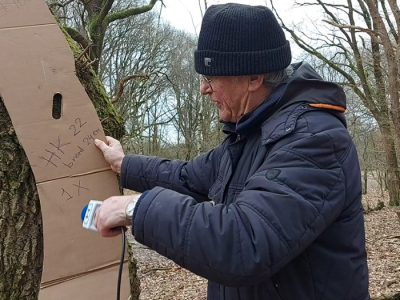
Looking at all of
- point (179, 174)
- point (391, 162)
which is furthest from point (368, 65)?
point (179, 174)

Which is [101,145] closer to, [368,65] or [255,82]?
[255,82]

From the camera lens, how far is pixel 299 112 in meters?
1.41

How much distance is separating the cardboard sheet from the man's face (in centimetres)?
54

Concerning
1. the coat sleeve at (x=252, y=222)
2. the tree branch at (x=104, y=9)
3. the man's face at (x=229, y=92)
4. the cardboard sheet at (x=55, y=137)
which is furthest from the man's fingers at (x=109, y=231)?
the tree branch at (x=104, y=9)

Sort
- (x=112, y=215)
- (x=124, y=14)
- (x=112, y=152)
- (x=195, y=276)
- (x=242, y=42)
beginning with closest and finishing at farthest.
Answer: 1. (x=112, y=215)
2. (x=242, y=42)
3. (x=112, y=152)
4. (x=195, y=276)
5. (x=124, y=14)

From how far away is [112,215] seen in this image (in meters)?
1.35

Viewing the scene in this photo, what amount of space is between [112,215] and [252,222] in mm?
460

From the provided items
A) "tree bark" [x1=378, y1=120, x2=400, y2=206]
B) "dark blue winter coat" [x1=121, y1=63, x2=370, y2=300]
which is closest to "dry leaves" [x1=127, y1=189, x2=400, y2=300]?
"tree bark" [x1=378, y1=120, x2=400, y2=206]

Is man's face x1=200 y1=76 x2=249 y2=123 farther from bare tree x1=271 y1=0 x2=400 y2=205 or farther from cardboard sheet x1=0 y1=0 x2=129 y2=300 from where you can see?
bare tree x1=271 y1=0 x2=400 y2=205

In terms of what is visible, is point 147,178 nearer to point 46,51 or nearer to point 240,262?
point 46,51

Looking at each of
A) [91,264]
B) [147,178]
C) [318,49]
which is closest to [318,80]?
[147,178]

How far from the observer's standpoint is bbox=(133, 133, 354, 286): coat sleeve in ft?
3.81

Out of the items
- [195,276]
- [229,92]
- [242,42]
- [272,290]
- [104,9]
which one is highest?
[104,9]

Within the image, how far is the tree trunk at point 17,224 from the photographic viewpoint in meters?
1.74
